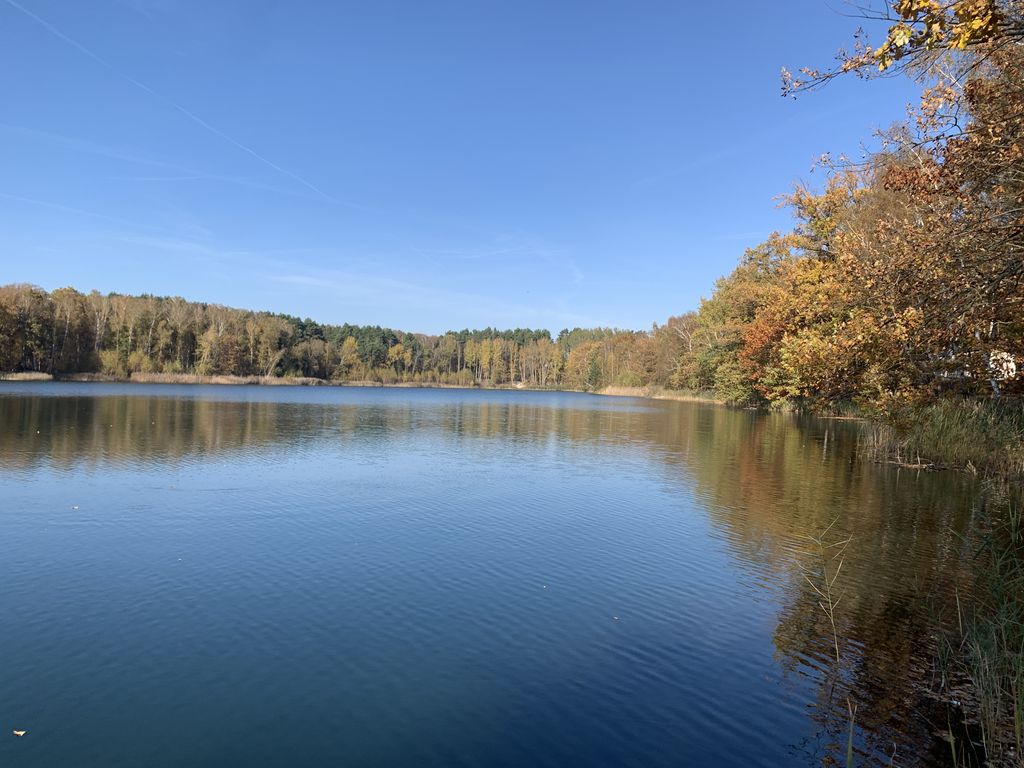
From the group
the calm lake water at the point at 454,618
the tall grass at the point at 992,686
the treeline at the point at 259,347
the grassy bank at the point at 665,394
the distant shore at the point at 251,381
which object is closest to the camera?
the tall grass at the point at 992,686

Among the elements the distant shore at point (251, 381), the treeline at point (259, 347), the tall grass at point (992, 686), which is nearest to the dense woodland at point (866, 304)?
the treeline at point (259, 347)

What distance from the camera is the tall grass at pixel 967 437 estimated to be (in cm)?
1816

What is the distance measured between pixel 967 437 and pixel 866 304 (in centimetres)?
1218

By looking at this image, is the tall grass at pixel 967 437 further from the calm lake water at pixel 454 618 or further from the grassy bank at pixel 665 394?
the grassy bank at pixel 665 394

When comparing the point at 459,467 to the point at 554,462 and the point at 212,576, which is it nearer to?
the point at 554,462

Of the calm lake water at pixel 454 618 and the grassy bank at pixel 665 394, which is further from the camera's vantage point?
the grassy bank at pixel 665 394

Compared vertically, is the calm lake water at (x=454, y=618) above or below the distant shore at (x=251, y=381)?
below

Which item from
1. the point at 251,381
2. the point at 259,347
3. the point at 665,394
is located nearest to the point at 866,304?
the point at 665,394

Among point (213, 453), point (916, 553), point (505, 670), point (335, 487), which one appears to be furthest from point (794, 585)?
point (213, 453)

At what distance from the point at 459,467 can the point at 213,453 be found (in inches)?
347

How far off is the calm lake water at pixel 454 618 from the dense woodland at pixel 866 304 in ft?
12.4

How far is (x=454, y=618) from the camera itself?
341 inches

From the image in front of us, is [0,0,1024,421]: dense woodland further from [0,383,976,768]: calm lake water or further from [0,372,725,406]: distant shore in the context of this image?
[0,383,976,768]: calm lake water

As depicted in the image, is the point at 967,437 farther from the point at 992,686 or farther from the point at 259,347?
the point at 259,347
